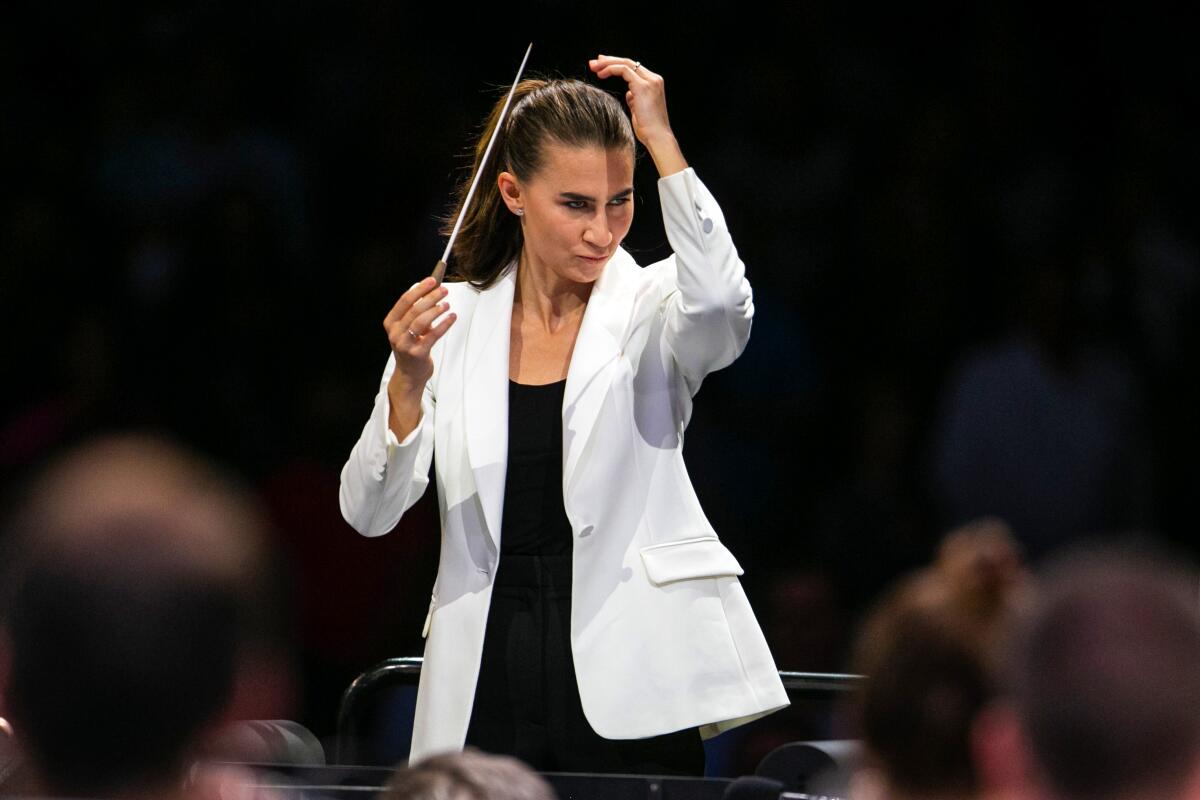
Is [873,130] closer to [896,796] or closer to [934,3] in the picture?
[934,3]

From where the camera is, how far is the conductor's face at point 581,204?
2.57m

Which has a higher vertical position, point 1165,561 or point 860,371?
point 1165,561

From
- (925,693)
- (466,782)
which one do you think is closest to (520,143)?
(466,782)

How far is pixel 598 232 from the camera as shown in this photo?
2.57m

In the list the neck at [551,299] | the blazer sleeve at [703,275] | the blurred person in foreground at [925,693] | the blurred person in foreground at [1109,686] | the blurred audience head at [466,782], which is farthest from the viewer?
the neck at [551,299]

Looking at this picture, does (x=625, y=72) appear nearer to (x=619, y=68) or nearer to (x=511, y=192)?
(x=619, y=68)

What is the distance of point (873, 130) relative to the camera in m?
4.93

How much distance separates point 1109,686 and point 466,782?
1.76 ft

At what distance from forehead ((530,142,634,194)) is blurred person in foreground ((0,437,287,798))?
149 centimetres

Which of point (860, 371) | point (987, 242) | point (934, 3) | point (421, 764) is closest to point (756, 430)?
point (860, 371)

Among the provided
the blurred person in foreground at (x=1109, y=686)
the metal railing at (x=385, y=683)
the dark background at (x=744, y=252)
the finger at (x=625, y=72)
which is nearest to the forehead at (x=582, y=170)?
the finger at (x=625, y=72)

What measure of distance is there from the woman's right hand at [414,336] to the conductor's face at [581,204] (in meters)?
0.19

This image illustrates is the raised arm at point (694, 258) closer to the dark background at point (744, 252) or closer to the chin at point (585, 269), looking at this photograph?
the chin at point (585, 269)

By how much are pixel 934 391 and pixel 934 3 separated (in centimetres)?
127
